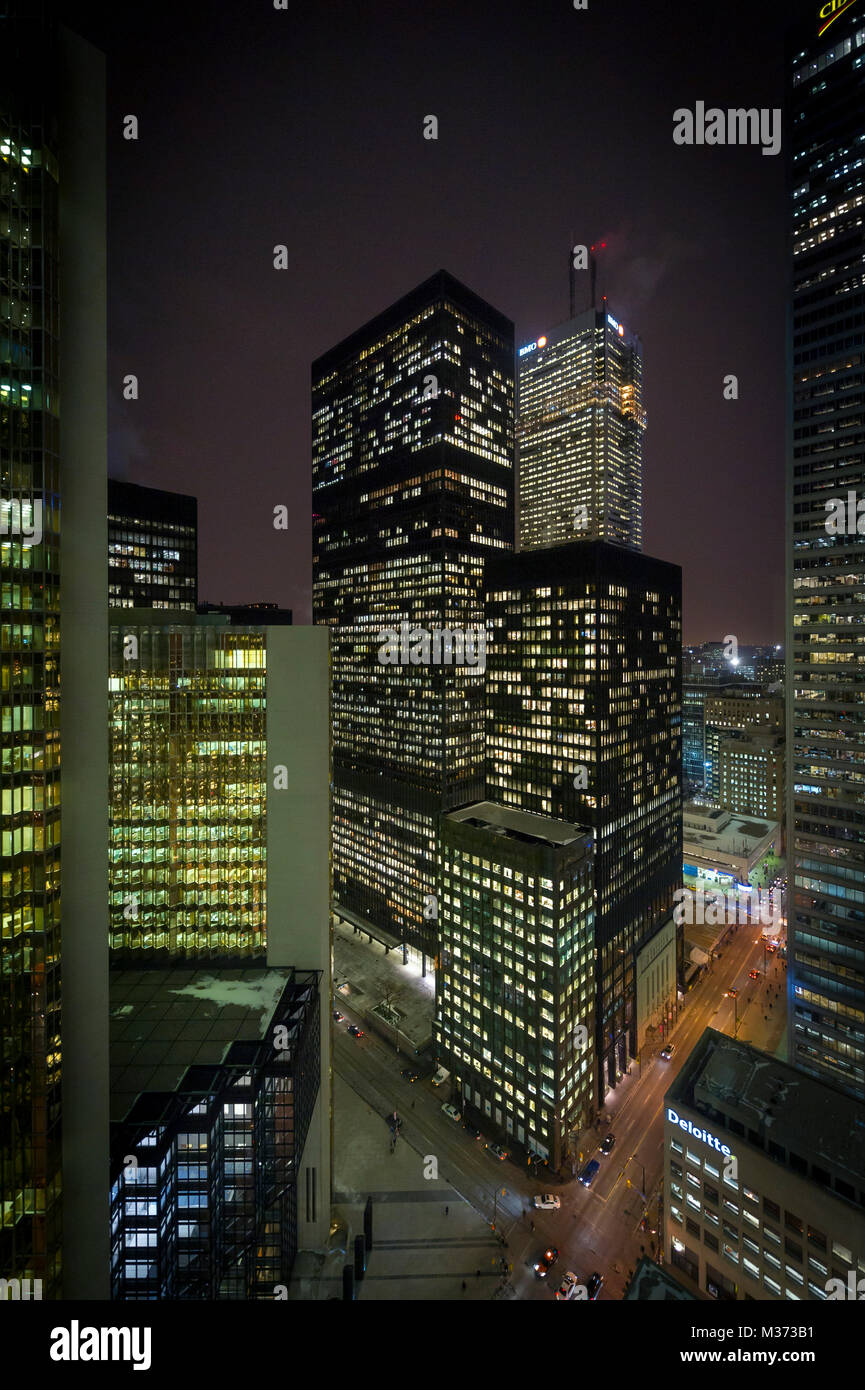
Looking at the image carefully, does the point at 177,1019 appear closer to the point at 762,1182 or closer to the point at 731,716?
the point at 762,1182

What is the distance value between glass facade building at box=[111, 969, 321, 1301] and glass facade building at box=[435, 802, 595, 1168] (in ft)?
65.8

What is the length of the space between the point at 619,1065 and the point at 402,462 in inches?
3323

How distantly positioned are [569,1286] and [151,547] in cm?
9186

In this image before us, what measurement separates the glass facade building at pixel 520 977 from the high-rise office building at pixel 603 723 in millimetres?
6244

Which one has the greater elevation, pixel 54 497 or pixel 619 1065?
pixel 54 497

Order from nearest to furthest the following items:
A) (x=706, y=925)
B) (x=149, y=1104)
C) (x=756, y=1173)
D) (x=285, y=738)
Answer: (x=149, y=1104) < (x=756, y=1173) < (x=285, y=738) < (x=706, y=925)

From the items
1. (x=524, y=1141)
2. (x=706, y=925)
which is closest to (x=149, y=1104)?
(x=524, y=1141)

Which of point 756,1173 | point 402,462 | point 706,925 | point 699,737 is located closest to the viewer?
point 756,1173

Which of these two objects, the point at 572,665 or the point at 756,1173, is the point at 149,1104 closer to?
the point at 756,1173

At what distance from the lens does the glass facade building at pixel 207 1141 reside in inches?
1041

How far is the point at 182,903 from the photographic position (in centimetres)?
4031

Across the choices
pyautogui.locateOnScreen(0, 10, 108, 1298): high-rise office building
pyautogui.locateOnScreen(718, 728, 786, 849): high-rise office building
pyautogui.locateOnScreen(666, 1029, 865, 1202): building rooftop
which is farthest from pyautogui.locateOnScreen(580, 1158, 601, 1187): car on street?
pyautogui.locateOnScreen(718, 728, 786, 849): high-rise office building

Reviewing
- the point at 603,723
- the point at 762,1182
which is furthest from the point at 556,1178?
the point at 603,723

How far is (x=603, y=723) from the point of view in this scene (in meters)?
59.7
